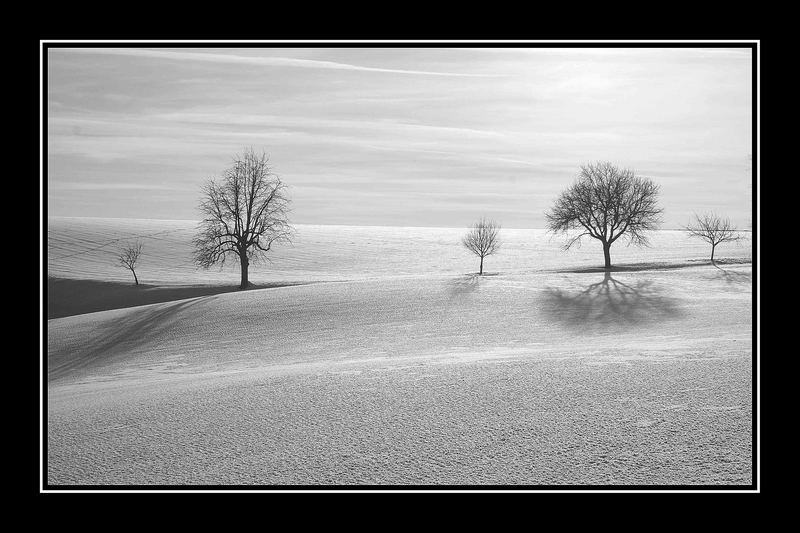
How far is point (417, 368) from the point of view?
10.5 m

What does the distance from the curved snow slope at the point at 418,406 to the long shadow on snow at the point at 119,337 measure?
11 centimetres

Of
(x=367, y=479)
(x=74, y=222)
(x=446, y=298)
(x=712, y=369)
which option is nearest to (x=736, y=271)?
(x=446, y=298)

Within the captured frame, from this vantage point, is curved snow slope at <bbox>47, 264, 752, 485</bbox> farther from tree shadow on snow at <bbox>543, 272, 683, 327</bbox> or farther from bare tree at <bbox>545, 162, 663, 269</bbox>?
bare tree at <bbox>545, 162, 663, 269</bbox>

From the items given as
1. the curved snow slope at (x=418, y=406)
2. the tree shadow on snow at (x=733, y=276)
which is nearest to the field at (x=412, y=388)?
the curved snow slope at (x=418, y=406)

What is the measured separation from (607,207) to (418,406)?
3191 centimetres

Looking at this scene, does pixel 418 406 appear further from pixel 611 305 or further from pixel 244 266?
pixel 244 266

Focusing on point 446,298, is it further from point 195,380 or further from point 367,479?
point 367,479

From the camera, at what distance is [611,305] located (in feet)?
69.3

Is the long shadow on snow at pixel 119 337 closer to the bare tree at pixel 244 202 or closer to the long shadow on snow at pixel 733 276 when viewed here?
the bare tree at pixel 244 202

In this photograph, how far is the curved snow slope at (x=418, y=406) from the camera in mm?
5590

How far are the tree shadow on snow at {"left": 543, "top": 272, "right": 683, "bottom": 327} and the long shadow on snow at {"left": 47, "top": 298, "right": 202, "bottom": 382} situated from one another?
43.1 ft
